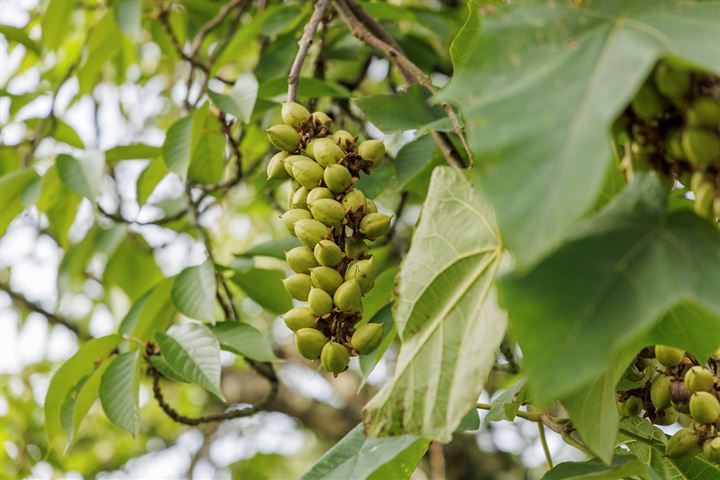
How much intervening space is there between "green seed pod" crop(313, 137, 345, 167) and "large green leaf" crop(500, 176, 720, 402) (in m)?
0.41

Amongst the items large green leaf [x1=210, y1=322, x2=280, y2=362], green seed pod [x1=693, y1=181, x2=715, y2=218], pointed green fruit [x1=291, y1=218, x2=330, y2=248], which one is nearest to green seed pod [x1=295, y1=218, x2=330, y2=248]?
pointed green fruit [x1=291, y1=218, x2=330, y2=248]

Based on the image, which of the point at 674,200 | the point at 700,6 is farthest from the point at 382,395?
the point at 700,6

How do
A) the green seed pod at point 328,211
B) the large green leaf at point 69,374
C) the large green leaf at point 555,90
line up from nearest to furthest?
1. the large green leaf at point 555,90
2. the green seed pod at point 328,211
3. the large green leaf at point 69,374

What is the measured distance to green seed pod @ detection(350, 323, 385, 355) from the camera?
3.28 feet

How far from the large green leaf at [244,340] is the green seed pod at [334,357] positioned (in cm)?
51

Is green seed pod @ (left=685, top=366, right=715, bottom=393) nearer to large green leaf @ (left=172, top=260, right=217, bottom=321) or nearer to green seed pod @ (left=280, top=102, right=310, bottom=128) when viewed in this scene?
green seed pod @ (left=280, top=102, right=310, bottom=128)

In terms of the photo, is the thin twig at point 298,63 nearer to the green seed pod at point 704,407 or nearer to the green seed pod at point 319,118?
the green seed pod at point 319,118

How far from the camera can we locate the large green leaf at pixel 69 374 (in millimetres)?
1608

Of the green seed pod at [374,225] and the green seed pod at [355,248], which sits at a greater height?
the green seed pod at [374,225]

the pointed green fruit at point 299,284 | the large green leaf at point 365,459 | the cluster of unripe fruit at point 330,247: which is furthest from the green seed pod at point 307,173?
the large green leaf at point 365,459

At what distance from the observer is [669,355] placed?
1037 mm

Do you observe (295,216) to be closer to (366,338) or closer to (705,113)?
(366,338)

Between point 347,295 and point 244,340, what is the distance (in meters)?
0.62

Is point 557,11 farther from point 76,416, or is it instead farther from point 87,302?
point 87,302
